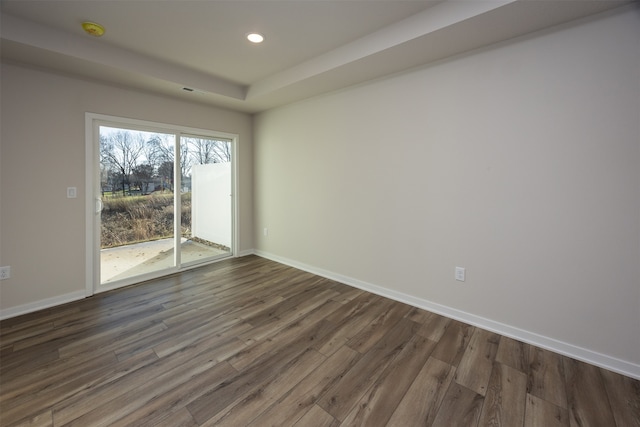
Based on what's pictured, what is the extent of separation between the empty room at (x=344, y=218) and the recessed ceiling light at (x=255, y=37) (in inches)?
0.8

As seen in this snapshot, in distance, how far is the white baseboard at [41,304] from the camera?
2635mm

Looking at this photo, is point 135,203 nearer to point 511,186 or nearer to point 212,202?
point 212,202

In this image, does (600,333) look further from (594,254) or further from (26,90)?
(26,90)

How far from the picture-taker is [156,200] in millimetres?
3734

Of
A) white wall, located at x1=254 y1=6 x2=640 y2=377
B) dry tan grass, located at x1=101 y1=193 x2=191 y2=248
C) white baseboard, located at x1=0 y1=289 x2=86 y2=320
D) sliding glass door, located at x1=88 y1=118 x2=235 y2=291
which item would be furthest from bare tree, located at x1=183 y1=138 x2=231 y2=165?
white baseboard, located at x1=0 y1=289 x2=86 y2=320

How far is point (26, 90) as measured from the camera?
265cm

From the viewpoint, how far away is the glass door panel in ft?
10.8

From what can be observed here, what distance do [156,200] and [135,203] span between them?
26 cm

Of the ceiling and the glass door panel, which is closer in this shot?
the ceiling

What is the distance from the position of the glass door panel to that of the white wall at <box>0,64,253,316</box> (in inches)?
9.9

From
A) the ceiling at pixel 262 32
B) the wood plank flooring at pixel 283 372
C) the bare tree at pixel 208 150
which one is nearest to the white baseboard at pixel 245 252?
the bare tree at pixel 208 150

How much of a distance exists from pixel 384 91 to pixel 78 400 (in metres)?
3.58

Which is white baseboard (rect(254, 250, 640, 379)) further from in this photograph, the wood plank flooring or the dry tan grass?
the dry tan grass

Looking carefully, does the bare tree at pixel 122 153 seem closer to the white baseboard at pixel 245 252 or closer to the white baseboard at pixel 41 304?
the white baseboard at pixel 41 304
